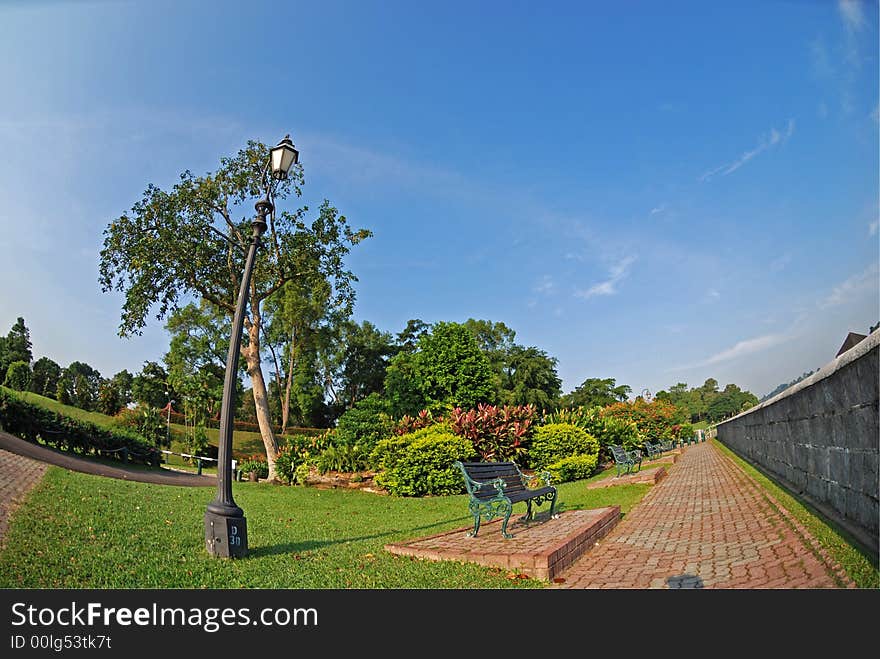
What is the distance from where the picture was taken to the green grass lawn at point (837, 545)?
3.28 meters

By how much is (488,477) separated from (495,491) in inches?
14.9

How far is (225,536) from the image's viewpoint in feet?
15.3

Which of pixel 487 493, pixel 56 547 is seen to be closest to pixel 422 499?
pixel 487 493

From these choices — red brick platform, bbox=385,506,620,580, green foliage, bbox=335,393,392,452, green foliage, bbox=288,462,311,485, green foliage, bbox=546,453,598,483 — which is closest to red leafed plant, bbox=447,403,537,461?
green foliage, bbox=546,453,598,483

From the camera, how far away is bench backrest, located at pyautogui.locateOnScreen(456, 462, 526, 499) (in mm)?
5832

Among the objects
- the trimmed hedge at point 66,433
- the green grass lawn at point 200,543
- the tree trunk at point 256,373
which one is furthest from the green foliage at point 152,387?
the green grass lawn at point 200,543

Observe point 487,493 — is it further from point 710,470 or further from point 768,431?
point 710,470

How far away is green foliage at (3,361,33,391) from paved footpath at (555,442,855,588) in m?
48.9

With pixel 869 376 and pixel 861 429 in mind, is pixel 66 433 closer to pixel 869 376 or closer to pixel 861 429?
pixel 861 429

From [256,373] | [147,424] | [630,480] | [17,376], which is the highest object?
[17,376]

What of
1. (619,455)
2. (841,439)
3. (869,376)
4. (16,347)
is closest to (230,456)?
(869,376)

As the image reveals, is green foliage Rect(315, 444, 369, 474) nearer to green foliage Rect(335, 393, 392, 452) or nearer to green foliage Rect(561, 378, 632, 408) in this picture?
green foliage Rect(335, 393, 392, 452)

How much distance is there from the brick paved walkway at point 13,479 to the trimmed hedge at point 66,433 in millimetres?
5506

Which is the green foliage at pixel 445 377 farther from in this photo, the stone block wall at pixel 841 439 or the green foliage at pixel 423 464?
the stone block wall at pixel 841 439
